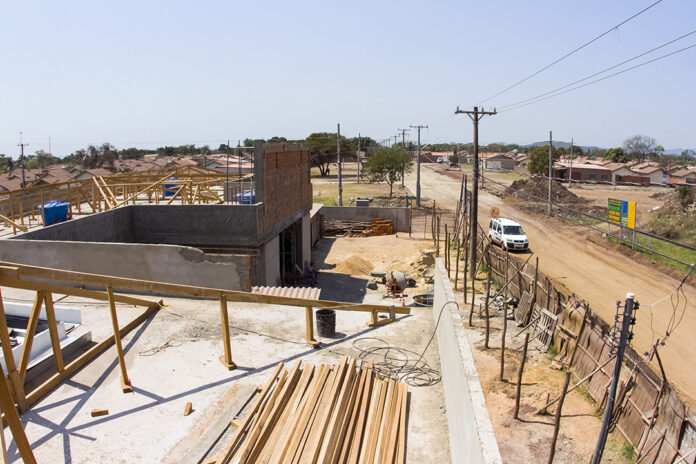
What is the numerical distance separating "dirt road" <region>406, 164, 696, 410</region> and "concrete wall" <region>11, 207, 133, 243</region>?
17.5 metres

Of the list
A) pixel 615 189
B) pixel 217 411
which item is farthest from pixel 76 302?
pixel 615 189

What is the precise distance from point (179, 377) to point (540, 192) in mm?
52047

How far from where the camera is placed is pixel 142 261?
48.3ft

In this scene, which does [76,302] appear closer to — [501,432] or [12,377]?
[12,377]

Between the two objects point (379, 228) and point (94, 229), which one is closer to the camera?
point (94, 229)

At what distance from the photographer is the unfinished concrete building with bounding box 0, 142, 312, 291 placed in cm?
1448

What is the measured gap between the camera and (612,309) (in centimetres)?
2089

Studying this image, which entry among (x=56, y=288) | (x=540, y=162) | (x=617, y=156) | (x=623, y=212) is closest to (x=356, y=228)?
(x=623, y=212)

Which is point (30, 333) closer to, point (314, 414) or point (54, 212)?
point (314, 414)

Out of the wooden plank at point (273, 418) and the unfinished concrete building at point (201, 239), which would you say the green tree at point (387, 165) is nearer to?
the unfinished concrete building at point (201, 239)

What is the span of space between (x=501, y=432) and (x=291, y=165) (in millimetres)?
15393

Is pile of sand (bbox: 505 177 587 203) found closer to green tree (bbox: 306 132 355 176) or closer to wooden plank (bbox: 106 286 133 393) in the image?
green tree (bbox: 306 132 355 176)

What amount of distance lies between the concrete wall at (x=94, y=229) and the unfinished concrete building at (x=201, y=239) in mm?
33

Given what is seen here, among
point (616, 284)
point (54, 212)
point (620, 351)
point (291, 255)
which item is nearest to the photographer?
point (620, 351)
